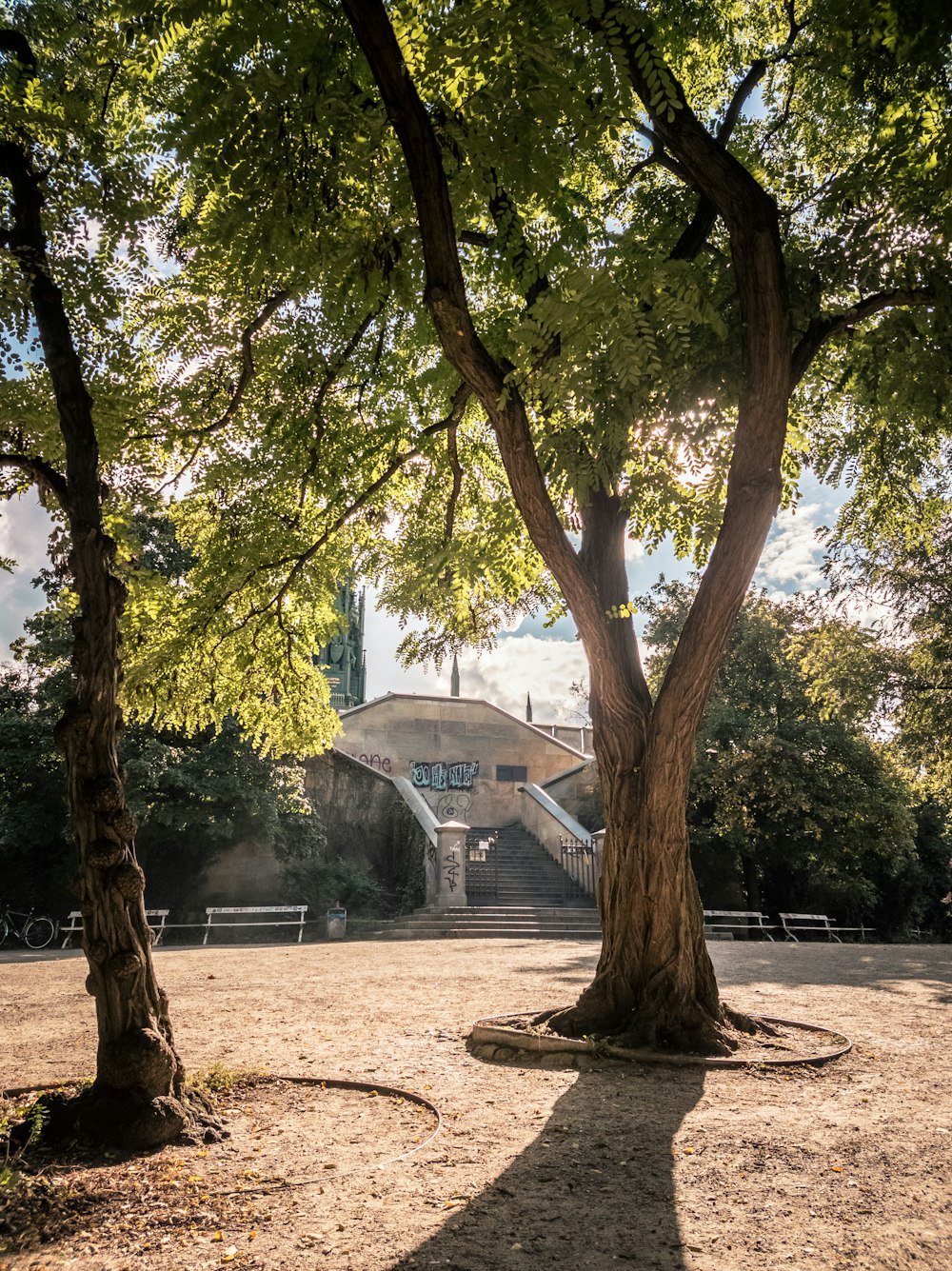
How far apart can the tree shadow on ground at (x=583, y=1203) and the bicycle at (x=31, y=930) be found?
56.1ft

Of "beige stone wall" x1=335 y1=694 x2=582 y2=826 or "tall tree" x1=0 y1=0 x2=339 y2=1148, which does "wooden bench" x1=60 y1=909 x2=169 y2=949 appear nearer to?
"tall tree" x1=0 y1=0 x2=339 y2=1148

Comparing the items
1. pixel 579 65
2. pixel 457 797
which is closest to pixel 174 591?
pixel 579 65

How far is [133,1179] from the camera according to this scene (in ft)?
12.0

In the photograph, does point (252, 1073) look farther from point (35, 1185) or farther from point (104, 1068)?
point (35, 1185)

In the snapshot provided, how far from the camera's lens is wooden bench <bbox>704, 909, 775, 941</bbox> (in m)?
20.5

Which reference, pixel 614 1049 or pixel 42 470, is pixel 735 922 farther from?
pixel 42 470

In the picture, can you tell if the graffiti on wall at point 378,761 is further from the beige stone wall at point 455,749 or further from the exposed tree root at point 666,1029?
the exposed tree root at point 666,1029

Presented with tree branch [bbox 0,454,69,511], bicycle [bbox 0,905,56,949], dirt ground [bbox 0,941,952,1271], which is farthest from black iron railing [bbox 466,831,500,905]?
tree branch [bbox 0,454,69,511]

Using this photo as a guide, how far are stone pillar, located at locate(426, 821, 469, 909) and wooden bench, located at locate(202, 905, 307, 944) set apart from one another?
Answer: 310 centimetres

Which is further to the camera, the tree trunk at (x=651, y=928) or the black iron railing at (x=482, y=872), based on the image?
the black iron railing at (x=482, y=872)

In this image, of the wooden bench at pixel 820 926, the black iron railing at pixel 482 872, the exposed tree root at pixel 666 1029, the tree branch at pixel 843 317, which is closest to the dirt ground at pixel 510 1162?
the exposed tree root at pixel 666 1029

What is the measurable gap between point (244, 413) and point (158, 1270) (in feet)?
27.0

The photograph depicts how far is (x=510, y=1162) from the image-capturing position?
154 inches

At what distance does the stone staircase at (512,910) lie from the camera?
18078 mm
